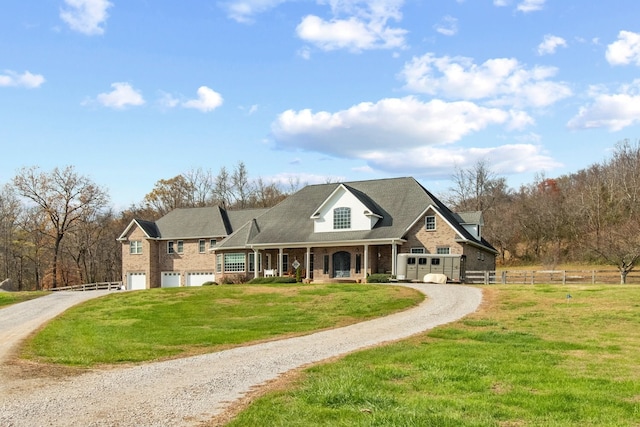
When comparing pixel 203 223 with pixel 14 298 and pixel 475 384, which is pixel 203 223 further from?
pixel 475 384

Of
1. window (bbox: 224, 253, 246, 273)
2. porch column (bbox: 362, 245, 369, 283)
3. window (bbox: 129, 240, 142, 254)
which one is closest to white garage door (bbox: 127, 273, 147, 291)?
window (bbox: 129, 240, 142, 254)

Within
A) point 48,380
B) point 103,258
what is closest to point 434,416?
point 48,380

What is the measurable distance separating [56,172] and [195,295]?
37.3 m

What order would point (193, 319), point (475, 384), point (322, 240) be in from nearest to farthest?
point (475, 384), point (193, 319), point (322, 240)

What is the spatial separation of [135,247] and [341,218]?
21.2 meters

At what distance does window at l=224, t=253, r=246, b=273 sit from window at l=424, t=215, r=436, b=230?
1508 cm

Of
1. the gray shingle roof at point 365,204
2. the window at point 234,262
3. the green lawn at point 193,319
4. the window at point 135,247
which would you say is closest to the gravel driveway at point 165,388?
the green lawn at point 193,319

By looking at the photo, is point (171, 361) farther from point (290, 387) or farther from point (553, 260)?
point (553, 260)

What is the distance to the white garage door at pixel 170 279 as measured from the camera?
52.9 m

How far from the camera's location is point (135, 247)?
176ft

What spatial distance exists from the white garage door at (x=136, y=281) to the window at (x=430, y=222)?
26.5 metres

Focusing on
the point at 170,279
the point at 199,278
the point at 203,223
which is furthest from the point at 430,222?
the point at 170,279

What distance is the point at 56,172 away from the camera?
6194 centimetres

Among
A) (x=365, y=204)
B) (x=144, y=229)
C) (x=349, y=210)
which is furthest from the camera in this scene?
(x=144, y=229)
